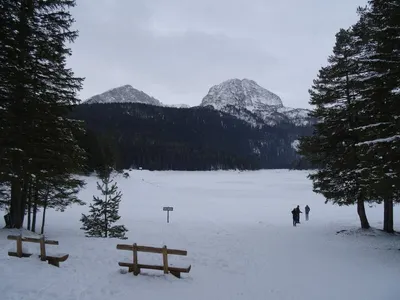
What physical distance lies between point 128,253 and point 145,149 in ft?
415

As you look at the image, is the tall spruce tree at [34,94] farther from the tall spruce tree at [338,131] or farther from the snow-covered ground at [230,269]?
the tall spruce tree at [338,131]

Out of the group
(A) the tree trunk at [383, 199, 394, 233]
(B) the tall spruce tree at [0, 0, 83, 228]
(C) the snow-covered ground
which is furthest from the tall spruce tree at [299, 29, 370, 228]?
(B) the tall spruce tree at [0, 0, 83, 228]

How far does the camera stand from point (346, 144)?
63.1 feet

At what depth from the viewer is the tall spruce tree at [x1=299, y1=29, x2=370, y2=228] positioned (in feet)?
61.0

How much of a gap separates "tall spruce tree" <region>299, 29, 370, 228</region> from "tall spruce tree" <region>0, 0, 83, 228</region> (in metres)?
14.5

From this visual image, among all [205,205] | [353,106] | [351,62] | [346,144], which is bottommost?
[205,205]

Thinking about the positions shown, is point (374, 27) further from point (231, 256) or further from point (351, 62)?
point (231, 256)

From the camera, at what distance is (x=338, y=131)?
19.0 m

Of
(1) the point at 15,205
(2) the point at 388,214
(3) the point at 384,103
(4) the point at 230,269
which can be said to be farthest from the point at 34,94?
(2) the point at 388,214

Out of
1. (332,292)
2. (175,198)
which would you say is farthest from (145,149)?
(332,292)

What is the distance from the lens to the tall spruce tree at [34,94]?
1440cm

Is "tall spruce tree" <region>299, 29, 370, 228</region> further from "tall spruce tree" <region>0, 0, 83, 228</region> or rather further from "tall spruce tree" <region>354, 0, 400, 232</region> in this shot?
"tall spruce tree" <region>0, 0, 83, 228</region>

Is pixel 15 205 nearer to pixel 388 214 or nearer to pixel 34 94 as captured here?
pixel 34 94

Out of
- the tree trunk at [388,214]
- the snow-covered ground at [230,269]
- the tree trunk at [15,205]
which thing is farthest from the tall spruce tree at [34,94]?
the tree trunk at [388,214]
